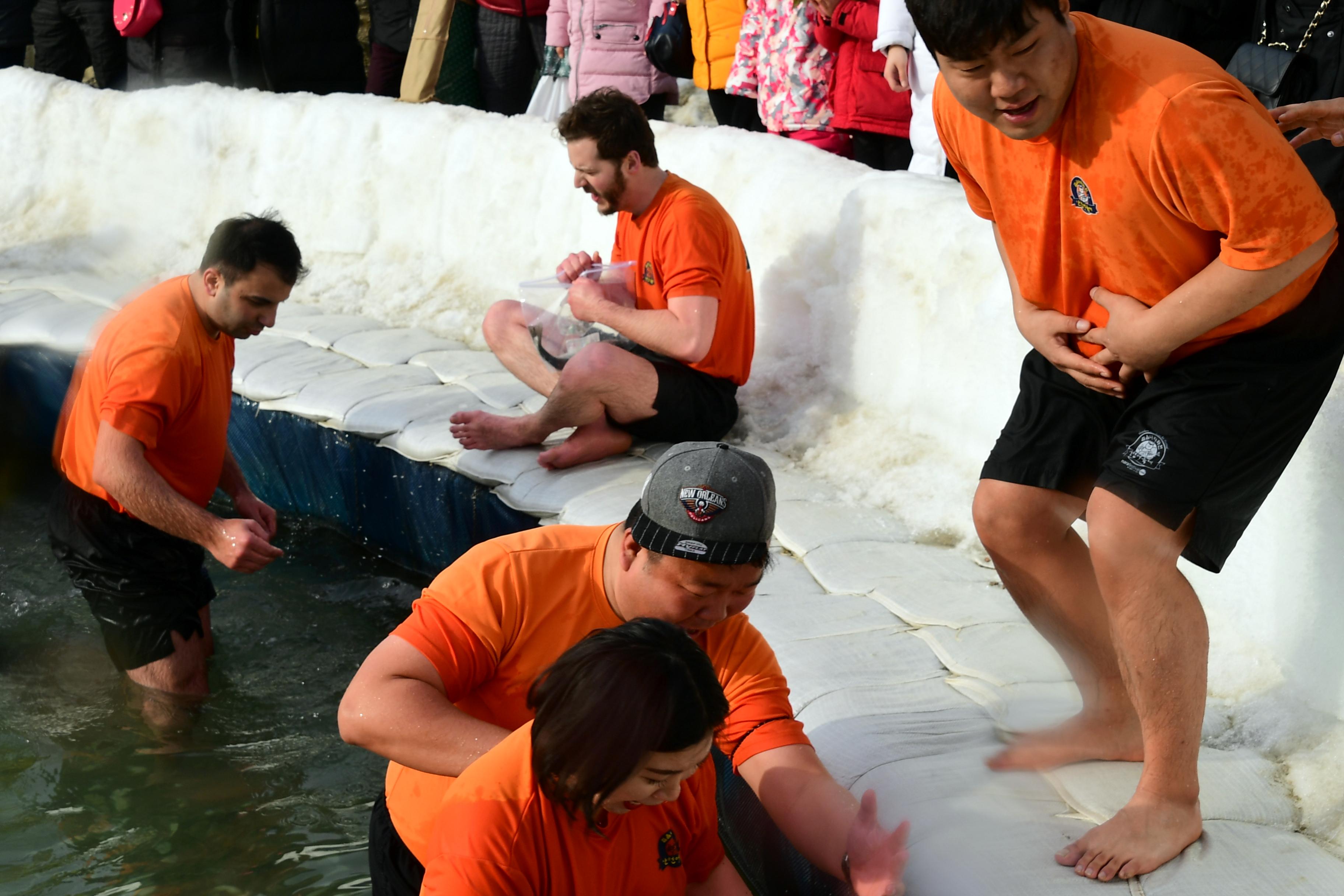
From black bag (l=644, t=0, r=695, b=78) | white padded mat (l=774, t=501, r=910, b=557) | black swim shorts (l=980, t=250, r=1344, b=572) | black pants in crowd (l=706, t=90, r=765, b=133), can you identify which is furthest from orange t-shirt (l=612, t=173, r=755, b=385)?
black swim shorts (l=980, t=250, r=1344, b=572)

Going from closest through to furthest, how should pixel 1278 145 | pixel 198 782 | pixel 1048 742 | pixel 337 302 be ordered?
pixel 1278 145 < pixel 1048 742 < pixel 198 782 < pixel 337 302

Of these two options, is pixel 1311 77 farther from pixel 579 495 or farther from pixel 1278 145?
pixel 579 495

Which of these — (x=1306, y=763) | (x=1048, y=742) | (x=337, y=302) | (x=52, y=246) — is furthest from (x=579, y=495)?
(x=52, y=246)

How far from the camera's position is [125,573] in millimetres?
3041

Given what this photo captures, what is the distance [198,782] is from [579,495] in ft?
3.45

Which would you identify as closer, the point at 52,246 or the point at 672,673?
the point at 672,673

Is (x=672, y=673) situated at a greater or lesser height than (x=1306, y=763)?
greater

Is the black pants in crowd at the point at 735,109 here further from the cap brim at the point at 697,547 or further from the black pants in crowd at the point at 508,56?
the cap brim at the point at 697,547

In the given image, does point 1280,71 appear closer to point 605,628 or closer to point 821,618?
point 821,618

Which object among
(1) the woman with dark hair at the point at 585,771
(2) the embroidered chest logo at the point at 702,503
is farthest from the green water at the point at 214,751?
(2) the embroidered chest logo at the point at 702,503

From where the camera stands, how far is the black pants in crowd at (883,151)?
4.11 m

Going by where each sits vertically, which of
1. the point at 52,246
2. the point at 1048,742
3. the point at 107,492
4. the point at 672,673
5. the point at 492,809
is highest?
the point at 672,673

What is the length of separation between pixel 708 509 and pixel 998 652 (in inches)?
40.4

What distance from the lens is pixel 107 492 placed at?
9.48 ft
